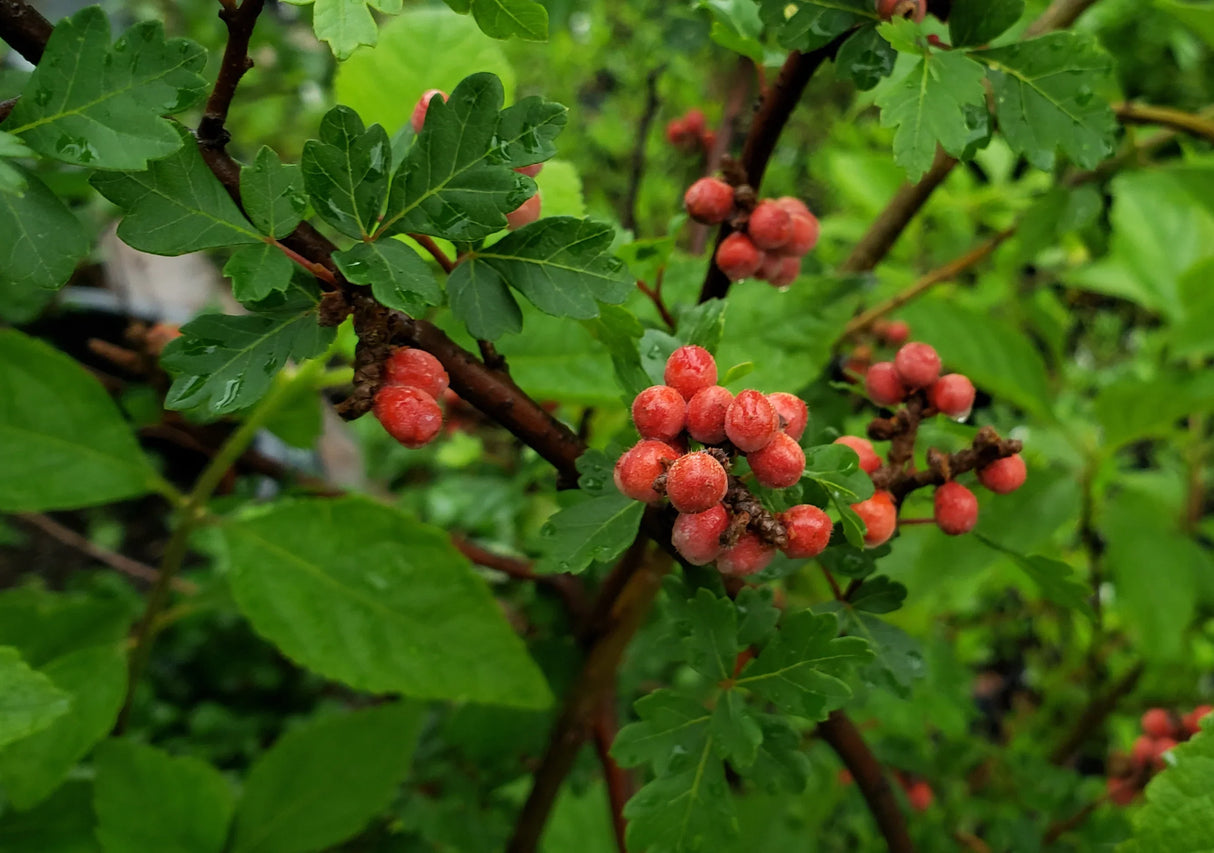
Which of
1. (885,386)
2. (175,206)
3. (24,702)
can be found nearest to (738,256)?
(885,386)

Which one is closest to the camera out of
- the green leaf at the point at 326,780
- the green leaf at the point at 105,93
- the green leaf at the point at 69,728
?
the green leaf at the point at 105,93

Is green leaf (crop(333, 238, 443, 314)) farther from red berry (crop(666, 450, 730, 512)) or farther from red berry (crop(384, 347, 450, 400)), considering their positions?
red berry (crop(666, 450, 730, 512))

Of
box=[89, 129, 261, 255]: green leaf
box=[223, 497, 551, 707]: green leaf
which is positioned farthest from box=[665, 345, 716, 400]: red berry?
box=[223, 497, 551, 707]: green leaf

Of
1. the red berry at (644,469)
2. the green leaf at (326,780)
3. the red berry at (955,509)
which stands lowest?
the green leaf at (326,780)

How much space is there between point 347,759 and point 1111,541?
1.05 m

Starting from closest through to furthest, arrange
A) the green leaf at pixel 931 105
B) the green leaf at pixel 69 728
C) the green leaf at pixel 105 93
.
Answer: the green leaf at pixel 105 93, the green leaf at pixel 931 105, the green leaf at pixel 69 728

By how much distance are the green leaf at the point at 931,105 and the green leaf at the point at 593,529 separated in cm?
27

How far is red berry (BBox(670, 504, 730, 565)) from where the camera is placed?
45 cm

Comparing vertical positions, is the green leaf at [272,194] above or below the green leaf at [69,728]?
above

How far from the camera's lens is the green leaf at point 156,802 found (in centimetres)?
79

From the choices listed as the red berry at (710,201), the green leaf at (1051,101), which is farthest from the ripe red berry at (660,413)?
the green leaf at (1051,101)

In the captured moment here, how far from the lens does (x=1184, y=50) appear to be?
2025 mm

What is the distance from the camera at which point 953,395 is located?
1.97ft

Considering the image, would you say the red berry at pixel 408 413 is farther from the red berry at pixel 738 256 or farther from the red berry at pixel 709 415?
the red berry at pixel 738 256
